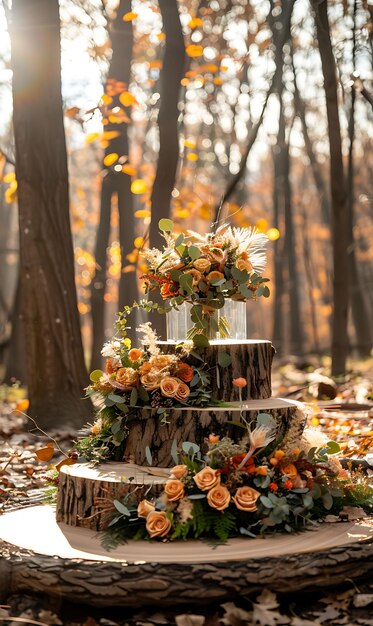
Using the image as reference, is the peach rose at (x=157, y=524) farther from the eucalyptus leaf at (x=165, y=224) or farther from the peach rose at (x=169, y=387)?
the eucalyptus leaf at (x=165, y=224)

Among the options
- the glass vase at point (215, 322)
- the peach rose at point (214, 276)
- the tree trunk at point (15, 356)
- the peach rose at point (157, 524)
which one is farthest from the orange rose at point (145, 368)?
the tree trunk at point (15, 356)

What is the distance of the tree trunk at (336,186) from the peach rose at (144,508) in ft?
21.1

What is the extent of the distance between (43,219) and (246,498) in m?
4.59

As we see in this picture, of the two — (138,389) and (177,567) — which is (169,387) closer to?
(138,389)

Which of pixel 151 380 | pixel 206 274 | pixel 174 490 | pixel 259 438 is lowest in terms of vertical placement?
pixel 174 490

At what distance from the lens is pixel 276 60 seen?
445 inches

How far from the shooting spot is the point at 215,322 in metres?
5.18

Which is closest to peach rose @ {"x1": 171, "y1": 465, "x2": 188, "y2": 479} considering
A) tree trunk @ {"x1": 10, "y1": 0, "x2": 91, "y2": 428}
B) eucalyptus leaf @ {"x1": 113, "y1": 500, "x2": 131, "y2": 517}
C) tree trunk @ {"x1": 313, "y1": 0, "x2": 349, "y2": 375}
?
eucalyptus leaf @ {"x1": 113, "y1": 500, "x2": 131, "y2": 517}

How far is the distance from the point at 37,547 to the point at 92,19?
38.8ft

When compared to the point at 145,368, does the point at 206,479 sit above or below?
below

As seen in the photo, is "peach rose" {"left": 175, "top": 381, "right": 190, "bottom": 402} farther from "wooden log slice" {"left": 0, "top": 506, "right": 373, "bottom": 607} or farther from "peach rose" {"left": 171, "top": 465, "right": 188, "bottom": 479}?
"wooden log slice" {"left": 0, "top": 506, "right": 373, "bottom": 607}

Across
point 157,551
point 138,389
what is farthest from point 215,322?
point 157,551

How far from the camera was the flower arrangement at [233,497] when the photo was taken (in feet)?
13.9

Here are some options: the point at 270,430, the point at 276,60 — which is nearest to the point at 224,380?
the point at 270,430
